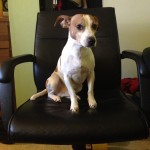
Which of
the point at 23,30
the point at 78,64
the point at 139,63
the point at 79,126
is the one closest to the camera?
the point at 79,126

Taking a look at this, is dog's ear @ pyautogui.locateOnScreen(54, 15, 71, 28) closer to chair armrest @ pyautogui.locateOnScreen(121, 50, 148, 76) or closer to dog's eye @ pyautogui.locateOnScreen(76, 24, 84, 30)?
dog's eye @ pyautogui.locateOnScreen(76, 24, 84, 30)

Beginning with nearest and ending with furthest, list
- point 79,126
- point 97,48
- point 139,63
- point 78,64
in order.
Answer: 1. point 79,126
2. point 139,63
3. point 78,64
4. point 97,48

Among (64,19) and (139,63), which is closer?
(139,63)

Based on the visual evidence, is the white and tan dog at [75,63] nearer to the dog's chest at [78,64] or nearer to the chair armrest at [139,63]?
the dog's chest at [78,64]

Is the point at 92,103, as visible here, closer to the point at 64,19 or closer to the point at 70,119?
the point at 70,119

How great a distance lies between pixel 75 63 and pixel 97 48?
0.27 metres

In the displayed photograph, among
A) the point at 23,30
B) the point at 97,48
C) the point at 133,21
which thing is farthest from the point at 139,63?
the point at 23,30

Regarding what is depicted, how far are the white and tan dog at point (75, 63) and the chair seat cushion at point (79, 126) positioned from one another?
4.6 inches

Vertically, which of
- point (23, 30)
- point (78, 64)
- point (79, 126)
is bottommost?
point (79, 126)

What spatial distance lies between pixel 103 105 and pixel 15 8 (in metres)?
1.04

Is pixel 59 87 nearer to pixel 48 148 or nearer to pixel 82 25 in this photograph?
pixel 82 25

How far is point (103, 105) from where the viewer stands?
1120 mm

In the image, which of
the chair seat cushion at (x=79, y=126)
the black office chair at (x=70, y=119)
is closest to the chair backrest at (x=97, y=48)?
the black office chair at (x=70, y=119)

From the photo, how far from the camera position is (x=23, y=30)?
1.81 metres
